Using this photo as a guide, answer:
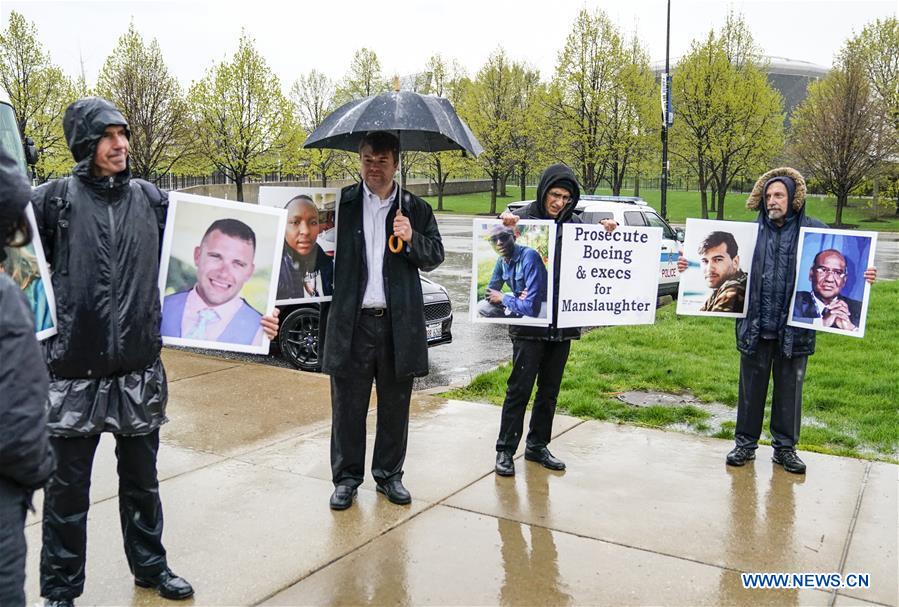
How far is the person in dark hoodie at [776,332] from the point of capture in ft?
17.4

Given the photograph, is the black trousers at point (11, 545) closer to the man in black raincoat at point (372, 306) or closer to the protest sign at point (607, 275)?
the man in black raincoat at point (372, 306)

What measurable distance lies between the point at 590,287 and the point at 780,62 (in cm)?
7943

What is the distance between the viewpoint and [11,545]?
79.7 inches

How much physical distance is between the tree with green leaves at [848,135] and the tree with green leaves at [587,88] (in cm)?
1023

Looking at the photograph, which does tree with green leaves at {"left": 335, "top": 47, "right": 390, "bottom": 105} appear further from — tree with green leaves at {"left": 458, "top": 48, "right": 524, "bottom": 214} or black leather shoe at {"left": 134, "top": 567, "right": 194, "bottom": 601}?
black leather shoe at {"left": 134, "top": 567, "right": 194, "bottom": 601}

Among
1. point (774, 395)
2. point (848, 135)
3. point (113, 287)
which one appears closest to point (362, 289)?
point (113, 287)

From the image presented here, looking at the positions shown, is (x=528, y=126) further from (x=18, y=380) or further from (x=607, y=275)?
(x=18, y=380)

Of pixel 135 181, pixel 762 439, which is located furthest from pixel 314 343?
pixel 135 181

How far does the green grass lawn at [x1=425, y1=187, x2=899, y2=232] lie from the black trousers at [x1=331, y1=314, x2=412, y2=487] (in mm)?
37271

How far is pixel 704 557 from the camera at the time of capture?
4074mm

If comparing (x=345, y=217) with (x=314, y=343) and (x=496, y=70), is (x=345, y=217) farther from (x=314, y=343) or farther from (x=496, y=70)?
(x=496, y=70)

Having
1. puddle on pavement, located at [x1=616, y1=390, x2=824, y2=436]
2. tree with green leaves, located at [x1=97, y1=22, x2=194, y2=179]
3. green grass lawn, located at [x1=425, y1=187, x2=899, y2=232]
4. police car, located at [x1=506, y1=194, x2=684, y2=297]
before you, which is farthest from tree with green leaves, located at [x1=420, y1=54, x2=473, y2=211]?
puddle on pavement, located at [x1=616, y1=390, x2=824, y2=436]

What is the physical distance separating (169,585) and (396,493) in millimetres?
1517

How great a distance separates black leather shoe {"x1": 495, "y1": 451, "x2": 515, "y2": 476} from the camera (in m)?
5.23
